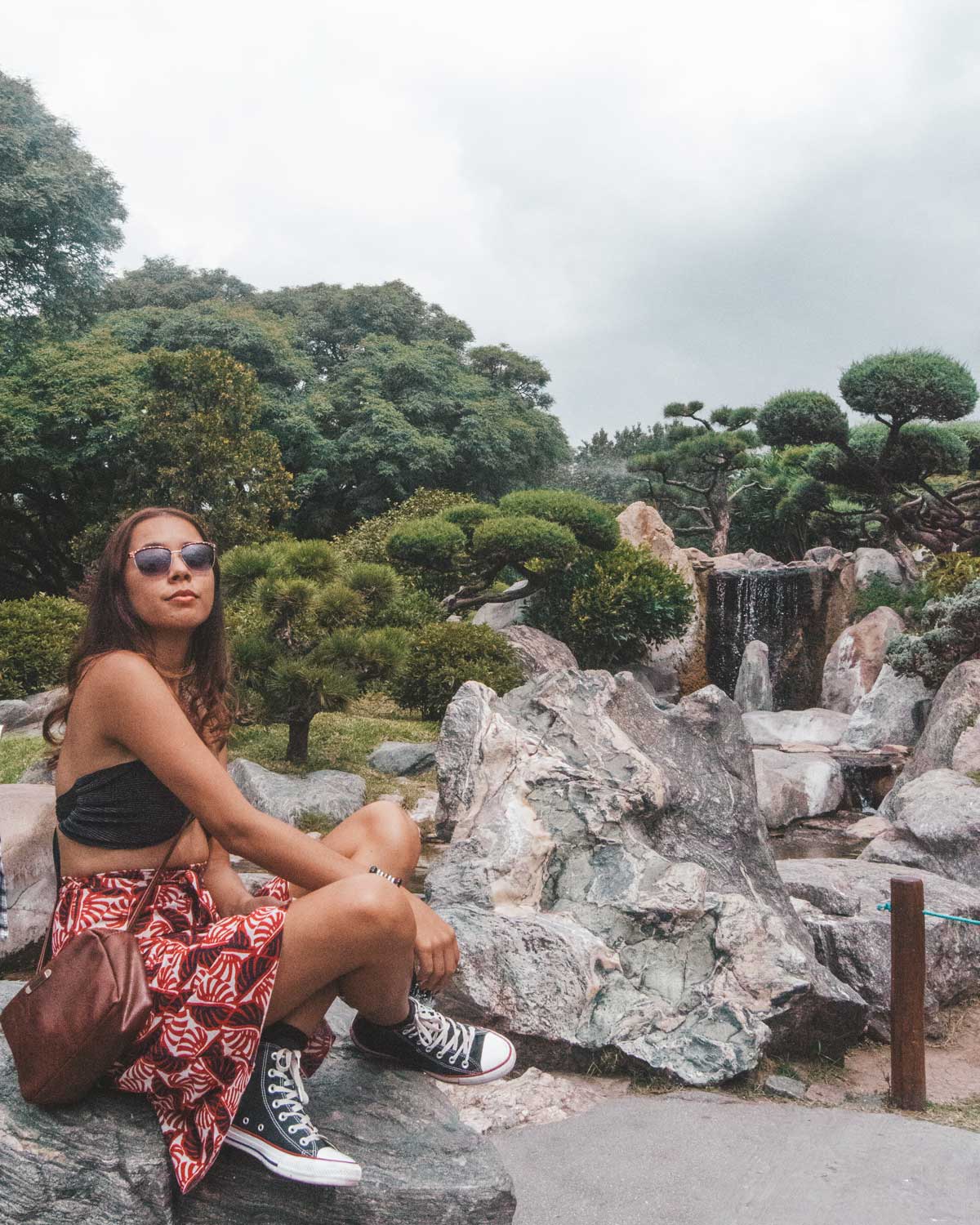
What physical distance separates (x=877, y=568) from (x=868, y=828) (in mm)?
8210

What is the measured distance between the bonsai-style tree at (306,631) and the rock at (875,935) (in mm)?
3685

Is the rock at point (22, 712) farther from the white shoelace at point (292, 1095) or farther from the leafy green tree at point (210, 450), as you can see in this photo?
the white shoelace at point (292, 1095)

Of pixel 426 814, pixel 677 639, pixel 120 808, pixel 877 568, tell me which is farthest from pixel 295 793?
pixel 877 568

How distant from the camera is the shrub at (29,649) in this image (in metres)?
11.0

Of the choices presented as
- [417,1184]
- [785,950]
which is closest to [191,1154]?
[417,1184]

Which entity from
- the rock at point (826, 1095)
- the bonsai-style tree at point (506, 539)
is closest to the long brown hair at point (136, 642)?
the rock at point (826, 1095)

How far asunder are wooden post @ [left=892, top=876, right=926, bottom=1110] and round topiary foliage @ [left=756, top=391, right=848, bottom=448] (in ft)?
37.2

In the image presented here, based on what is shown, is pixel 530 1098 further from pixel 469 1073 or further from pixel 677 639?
pixel 677 639

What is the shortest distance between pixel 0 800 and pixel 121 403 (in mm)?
13619

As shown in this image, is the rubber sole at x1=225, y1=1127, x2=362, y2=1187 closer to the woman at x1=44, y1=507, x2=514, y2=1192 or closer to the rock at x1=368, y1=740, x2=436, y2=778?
the woman at x1=44, y1=507, x2=514, y2=1192

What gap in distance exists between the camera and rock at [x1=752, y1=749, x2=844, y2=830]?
9117 mm

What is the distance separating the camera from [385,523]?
18.3 meters

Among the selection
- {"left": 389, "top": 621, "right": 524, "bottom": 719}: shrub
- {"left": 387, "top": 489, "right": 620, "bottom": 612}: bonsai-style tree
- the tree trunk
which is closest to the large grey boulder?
the tree trunk

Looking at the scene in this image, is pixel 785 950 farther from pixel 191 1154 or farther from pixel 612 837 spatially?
pixel 191 1154
